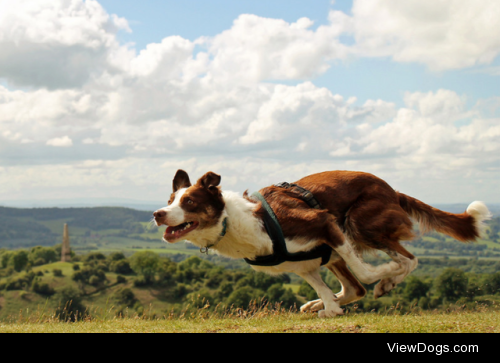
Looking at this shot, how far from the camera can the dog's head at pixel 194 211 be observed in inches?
274

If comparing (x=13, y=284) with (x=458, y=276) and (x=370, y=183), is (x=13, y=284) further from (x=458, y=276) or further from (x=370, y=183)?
(x=370, y=183)

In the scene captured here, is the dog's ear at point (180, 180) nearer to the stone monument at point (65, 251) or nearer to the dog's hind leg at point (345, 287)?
→ the dog's hind leg at point (345, 287)

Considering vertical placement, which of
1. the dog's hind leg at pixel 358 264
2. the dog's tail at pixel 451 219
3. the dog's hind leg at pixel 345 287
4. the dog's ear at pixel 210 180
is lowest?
the dog's hind leg at pixel 345 287

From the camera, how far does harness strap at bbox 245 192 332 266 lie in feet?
24.0

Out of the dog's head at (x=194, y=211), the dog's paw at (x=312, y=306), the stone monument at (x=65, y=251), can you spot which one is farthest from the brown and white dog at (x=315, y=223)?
the stone monument at (x=65, y=251)

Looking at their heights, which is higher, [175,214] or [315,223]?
[175,214]

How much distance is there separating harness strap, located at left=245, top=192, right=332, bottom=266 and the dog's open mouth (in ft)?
3.81

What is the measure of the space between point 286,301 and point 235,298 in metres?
8.64

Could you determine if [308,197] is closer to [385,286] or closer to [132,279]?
[385,286]

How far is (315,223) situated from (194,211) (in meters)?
1.93

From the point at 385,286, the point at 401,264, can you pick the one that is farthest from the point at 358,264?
the point at 401,264

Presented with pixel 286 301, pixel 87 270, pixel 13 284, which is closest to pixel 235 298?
pixel 286 301

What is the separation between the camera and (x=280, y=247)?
7.32 metres
